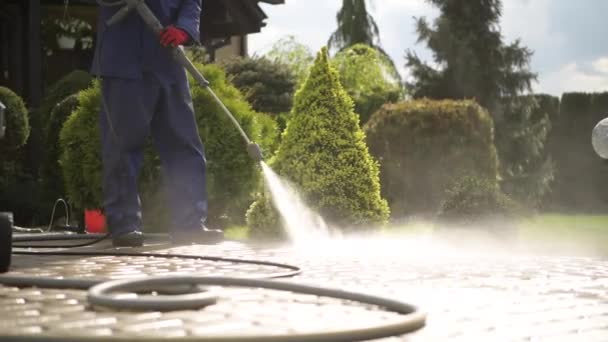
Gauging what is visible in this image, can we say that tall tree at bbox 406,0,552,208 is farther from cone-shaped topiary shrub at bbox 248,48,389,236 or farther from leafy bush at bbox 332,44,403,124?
cone-shaped topiary shrub at bbox 248,48,389,236

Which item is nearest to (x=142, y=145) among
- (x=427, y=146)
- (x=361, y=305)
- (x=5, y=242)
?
(x=5, y=242)

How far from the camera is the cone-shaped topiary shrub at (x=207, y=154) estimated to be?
8.59m

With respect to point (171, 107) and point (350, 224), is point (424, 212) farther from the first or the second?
point (171, 107)

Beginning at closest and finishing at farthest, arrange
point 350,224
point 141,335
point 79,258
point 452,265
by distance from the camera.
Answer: point 141,335 → point 452,265 → point 79,258 → point 350,224

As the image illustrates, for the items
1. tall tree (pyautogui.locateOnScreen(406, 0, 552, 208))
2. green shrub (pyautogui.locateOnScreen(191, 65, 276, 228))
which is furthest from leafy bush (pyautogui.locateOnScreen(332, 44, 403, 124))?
green shrub (pyautogui.locateOnScreen(191, 65, 276, 228))

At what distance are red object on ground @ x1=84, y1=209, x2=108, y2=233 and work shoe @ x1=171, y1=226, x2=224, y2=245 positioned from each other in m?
3.09

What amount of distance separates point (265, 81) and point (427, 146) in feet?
20.9

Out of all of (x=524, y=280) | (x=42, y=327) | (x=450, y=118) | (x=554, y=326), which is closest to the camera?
(x=42, y=327)

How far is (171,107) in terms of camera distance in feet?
20.6

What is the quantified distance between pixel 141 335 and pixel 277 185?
6381 mm

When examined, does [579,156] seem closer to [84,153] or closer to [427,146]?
[427,146]

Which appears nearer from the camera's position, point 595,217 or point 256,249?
point 256,249

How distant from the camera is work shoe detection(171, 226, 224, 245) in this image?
642 centimetres

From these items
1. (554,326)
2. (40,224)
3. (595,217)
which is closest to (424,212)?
(595,217)
